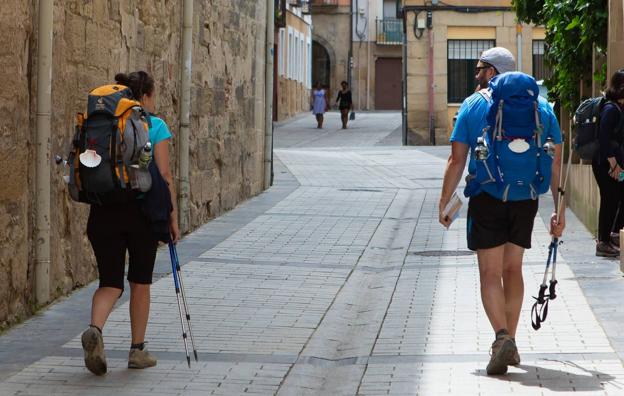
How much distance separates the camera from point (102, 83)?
1118 centimetres

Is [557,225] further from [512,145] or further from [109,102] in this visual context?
[109,102]

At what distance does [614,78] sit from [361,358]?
4606 millimetres

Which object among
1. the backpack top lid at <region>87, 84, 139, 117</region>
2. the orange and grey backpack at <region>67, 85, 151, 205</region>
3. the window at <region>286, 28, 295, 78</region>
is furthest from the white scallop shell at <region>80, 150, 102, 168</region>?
the window at <region>286, 28, 295, 78</region>

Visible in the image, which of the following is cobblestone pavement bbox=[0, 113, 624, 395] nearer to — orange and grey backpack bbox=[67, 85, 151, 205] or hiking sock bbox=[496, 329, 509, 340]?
hiking sock bbox=[496, 329, 509, 340]

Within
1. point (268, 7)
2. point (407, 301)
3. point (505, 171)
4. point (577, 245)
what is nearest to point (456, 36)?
point (268, 7)

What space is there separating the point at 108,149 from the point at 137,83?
0.52 metres

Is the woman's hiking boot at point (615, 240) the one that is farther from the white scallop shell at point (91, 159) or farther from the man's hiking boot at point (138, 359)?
the white scallop shell at point (91, 159)

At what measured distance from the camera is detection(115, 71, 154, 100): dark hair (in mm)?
7516

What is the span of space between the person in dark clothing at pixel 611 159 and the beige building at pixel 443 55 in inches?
1070

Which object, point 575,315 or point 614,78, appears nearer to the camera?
point 575,315

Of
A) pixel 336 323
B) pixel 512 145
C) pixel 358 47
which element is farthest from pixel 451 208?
pixel 358 47

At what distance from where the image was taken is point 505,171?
7.31 m

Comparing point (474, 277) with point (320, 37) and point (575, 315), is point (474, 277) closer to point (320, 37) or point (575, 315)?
point (575, 315)

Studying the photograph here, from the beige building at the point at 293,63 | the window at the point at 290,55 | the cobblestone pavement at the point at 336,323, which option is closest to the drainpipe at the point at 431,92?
the beige building at the point at 293,63
